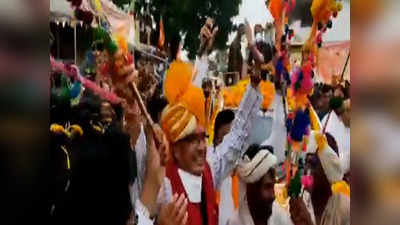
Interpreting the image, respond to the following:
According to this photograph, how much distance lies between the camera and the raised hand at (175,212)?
1748mm

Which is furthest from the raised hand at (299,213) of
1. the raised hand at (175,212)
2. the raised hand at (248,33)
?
the raised hand at (248,33)

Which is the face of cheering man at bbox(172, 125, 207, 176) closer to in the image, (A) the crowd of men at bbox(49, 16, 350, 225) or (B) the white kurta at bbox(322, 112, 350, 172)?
(A) the crowd of men at bbox(49, 16, 350, 225)

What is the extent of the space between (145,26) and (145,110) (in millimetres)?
228

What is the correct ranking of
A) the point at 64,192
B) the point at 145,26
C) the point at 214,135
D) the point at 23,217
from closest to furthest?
1. the point at 23,217
2. the point at 64,192
3. the point at 145,26
4. the point at 214,135

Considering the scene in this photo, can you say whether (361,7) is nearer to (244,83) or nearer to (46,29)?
(244,83)

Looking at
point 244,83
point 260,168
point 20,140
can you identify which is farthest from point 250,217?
point 20,140

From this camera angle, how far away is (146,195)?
5.60ft

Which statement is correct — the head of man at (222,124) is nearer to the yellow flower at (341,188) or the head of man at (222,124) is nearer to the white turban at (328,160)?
the white turban at (328,160)

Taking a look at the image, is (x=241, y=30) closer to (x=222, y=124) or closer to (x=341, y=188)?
(x=222, y=124)

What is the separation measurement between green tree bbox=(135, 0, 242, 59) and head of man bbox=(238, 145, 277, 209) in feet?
1.11

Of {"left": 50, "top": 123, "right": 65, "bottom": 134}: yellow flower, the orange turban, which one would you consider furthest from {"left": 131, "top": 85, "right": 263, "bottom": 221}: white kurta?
{"left": 50, "top": 123, "right": 65, "bottom": 134}: yellow flower

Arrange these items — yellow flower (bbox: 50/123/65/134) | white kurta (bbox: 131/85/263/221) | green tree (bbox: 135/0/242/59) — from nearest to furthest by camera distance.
→ yellow flower (bbox: 50/123/65/134) → green tree (bbox: 135/0/242/59) → white kurta (bbox: 131/85/263/221)

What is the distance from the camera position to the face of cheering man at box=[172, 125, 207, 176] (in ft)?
5.77

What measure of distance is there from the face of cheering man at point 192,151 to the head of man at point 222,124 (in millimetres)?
38
